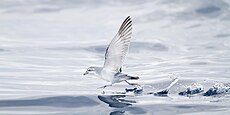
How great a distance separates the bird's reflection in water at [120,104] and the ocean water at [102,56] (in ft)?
0.04

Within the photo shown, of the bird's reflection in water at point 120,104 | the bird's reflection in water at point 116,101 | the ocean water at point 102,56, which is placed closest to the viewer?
the bird's reflection in water at point 120,104

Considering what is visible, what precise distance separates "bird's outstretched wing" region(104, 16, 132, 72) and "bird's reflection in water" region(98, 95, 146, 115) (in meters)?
0.43

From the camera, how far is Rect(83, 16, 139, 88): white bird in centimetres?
1016

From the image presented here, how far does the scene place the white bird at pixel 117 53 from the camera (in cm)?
1016

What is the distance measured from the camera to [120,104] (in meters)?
9.92

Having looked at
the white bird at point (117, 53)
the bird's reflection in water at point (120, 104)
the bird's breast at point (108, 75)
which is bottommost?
the bird's reflection in water at point (120, 104)

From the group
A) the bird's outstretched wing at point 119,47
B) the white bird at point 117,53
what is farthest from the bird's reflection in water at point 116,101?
the bird's outstretched wing at point 119,47

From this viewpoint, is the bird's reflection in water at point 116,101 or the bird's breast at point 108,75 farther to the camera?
the bird's breast at point 108,75

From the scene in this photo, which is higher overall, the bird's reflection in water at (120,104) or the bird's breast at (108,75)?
Answer: the bird's breast at (108,75)

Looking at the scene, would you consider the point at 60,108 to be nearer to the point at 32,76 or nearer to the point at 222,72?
the point at 32,76

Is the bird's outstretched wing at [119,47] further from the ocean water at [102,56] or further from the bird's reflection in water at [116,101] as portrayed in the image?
the ocean water at [102,56]

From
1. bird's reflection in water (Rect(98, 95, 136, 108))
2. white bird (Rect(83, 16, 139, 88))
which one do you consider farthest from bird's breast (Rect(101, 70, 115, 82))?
bird's reflection in water (Rect(98, 95, 136, 108))

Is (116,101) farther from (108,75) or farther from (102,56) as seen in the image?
(102,56)

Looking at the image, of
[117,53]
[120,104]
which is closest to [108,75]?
[117,53]
